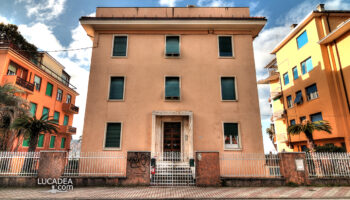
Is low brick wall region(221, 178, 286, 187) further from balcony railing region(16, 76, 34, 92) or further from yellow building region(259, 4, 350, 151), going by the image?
balcony railing region(16, 76, 34, 92)

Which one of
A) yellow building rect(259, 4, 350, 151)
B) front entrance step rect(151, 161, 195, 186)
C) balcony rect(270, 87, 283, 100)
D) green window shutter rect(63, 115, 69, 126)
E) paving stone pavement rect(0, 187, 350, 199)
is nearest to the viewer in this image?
paving stone pavement rect(0, 187, 350, 199)

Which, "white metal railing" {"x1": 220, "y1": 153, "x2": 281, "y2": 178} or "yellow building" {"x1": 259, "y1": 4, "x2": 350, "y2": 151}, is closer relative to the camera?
"white metal railing" {"x1": 220, "y1": 153, "x2": 281, "y2": 178}

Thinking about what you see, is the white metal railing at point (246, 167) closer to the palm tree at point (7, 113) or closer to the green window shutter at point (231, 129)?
the green window shutter at point (231, 129)

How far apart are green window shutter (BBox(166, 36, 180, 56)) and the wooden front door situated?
505cm

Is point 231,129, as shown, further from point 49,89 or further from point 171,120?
point 49,89

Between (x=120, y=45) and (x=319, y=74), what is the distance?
1779 cm

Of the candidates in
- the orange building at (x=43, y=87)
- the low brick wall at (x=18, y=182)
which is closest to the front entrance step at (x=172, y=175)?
the low brick wall at (x=18, y=182)

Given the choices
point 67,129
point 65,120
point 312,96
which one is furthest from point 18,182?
point 312,96

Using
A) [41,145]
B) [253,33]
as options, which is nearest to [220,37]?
[253,33]

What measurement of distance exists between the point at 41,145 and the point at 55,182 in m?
14.9

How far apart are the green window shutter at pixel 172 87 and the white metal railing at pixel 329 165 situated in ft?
26.0

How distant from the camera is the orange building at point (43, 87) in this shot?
51.9 ft

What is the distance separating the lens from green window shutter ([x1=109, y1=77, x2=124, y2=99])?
12.3 metres

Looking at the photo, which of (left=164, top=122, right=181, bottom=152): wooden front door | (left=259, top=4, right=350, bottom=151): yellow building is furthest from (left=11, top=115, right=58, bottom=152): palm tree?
(left=259, top=4, right=350, bottom=151): yellow building
